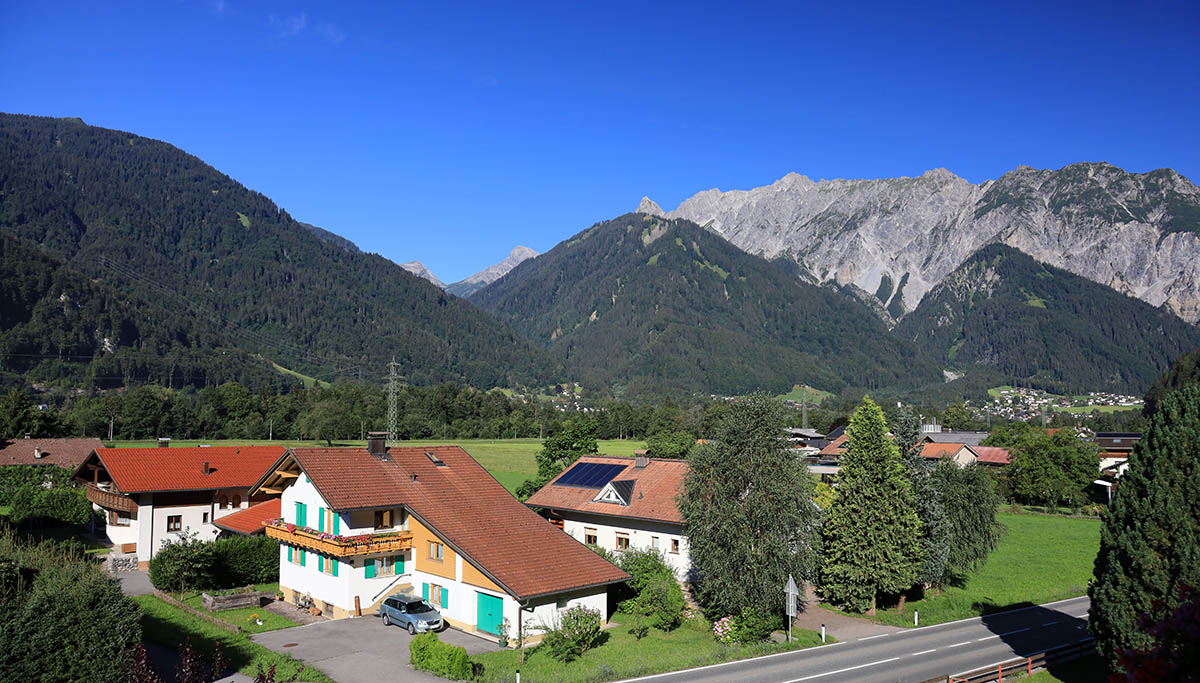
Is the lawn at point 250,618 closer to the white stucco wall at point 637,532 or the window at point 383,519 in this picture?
the window at point 383,519

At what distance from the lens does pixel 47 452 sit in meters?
66.4

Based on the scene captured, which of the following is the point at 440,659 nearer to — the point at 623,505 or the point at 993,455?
the point at 623,505

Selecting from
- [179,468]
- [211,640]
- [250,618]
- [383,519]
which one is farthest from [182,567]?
[179,468]

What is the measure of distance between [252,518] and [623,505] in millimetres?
19968

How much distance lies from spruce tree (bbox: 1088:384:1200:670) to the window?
2587 centimetres

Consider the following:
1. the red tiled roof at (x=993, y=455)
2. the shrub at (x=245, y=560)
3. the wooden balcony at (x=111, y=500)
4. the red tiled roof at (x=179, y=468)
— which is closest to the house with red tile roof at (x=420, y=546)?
the shrub at (x=245, y=560)

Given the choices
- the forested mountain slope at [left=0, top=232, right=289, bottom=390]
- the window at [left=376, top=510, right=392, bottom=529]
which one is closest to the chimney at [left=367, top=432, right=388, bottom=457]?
the window at [left=376, top=510, right=392, bottom=529]

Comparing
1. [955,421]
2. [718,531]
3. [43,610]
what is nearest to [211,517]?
[43,610]

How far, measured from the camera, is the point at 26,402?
86312 mm

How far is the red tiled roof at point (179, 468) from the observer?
44.2 m

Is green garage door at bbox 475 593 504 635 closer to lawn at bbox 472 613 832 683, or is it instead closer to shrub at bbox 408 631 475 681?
lawn at bbox 472 613 832 683

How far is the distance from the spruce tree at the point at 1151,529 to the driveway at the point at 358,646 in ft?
64.5

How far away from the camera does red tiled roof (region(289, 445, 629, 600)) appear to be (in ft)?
96.3

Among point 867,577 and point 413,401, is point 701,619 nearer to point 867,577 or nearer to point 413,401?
point 867,577
